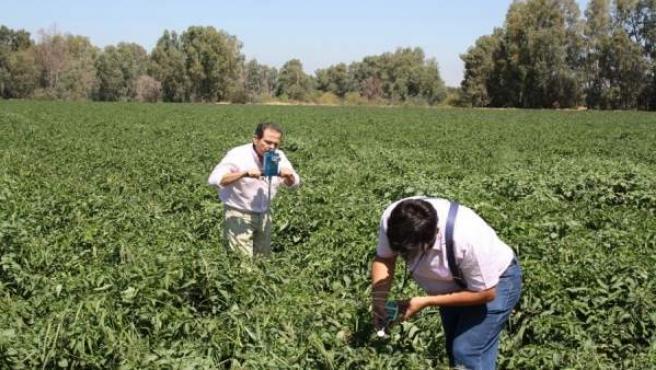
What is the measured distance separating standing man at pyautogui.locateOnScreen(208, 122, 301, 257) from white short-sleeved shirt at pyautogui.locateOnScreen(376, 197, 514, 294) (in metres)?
2.45

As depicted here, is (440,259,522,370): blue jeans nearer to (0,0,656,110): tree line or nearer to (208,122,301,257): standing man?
(208,122,301,257): standing man

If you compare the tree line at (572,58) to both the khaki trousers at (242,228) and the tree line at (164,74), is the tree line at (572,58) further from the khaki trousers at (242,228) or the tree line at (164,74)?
the khaki trousers at (242,228)

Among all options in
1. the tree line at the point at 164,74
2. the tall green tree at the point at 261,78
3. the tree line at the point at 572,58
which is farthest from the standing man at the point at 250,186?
the tall green tree at the point at 261,78

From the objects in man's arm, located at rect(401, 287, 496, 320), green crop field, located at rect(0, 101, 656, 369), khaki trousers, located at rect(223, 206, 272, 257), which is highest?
man's arm, located at rect(401, 287, 496, 320)

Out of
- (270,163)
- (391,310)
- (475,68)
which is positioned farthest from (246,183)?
(475,68)

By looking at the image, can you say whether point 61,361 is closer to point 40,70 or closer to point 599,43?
point 599,43

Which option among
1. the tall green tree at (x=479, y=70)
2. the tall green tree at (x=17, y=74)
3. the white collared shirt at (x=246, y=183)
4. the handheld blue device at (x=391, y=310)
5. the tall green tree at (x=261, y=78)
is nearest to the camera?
the handheld blue device at (x=391, y=310)

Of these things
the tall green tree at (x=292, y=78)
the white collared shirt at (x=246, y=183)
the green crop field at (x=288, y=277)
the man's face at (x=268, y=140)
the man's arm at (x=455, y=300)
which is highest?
the tall green tree at (x=292, y=78)

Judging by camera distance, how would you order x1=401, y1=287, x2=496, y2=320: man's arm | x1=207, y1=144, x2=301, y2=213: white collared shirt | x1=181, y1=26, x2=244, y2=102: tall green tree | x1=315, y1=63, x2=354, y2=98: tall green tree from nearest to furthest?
x1=401, y1=287, x2=496, y2=320: man's arm
x1=207, y1=144, x2=301, y2=213: white collared shirt
x1=181, y1=26, x2=244, y2=102: tall green tree
x1=315, y1=63, x2=354, y2=98: tall green tree

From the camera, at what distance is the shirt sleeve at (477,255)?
3.56 meters

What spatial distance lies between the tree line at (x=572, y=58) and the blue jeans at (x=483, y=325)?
2977 inches

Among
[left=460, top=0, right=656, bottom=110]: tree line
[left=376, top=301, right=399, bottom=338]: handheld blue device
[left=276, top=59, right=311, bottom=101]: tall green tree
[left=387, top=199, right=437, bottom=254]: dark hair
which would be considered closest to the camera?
[left=387, top=199, right=437, bottom=254]: dark hair

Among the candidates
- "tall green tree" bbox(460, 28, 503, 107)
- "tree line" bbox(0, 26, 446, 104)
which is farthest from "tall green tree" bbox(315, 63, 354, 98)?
"tall green tree" bbox(460, 28, 503, 107)

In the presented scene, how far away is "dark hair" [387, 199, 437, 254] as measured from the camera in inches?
130
